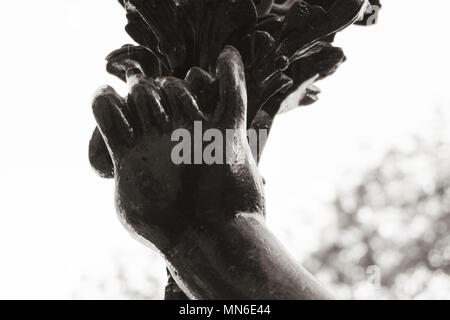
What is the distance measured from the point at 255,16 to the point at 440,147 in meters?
9.66

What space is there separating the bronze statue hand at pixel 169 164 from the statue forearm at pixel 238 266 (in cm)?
2

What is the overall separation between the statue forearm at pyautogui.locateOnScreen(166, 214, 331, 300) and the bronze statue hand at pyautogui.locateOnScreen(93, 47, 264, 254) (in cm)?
2

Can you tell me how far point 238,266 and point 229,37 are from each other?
1.43 ft

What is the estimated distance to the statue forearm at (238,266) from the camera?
102 cm

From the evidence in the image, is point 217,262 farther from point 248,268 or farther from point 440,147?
point 440,147

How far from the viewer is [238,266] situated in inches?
40.6

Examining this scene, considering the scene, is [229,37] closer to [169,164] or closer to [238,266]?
[169,164]

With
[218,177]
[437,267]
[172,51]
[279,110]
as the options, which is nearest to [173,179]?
[218,177]

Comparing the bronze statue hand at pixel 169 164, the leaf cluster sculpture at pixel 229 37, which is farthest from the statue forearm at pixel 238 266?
the leaf cluster sculpture at pixel 229 37

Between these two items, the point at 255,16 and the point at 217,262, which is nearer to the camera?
the point at 217,262

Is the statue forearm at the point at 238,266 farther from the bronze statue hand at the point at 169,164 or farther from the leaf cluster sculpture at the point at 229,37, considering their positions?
the leaf cluster sculpture at the point at 229,37

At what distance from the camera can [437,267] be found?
973 cm

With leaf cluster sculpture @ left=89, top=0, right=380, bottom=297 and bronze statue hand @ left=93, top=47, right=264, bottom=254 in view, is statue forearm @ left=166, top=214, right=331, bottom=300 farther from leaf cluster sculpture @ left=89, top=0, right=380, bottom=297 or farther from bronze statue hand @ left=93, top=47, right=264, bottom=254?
leaf cluster sculpture @ left=89, top=0, right=380, bottom=297

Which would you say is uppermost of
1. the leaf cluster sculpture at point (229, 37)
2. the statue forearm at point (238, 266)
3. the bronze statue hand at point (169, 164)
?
the leaf cluster sculpture at point (229, 37)
